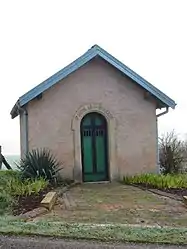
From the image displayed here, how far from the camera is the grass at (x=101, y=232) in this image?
5391mm

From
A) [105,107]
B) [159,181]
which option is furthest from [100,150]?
[159,181]

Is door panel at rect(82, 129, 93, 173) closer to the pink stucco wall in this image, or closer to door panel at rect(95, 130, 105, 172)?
door panel at rect(95, 130, 105, 172)

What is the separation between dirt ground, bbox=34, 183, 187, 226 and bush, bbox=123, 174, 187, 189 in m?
0.87

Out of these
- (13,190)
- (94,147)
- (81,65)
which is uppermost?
(81,65)

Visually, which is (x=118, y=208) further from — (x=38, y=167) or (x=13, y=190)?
(x=38, y=167)

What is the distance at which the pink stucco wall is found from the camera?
14664mm

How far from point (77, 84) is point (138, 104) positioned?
2.38 meters

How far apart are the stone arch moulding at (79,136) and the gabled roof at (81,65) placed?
1.45 meters

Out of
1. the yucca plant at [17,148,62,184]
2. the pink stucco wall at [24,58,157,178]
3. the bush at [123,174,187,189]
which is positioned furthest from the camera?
the pink stucco wall at [24,58,157,178]

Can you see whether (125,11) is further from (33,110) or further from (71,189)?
(71,189)

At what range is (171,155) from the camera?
53.9 ft

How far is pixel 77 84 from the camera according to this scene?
15.0 metres

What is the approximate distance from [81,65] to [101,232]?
9653 mm

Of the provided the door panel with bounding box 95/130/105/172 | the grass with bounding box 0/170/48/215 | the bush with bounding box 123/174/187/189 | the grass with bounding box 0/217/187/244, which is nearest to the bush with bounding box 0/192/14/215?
the grass with bounding box 0/170/48/215
